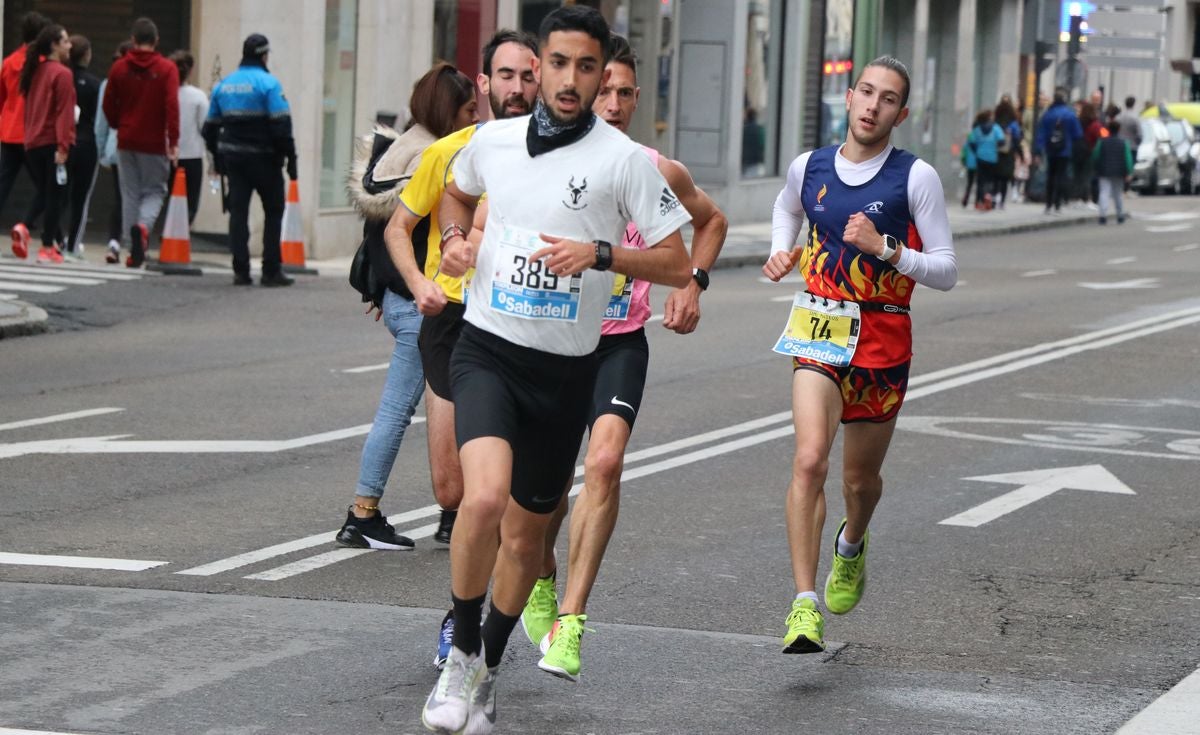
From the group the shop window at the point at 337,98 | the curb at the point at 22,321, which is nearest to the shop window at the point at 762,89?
the shop window at the point at 337,98

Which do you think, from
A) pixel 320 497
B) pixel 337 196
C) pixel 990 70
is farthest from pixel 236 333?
pixel 990 70

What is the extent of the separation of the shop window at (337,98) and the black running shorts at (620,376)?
17.3 metres

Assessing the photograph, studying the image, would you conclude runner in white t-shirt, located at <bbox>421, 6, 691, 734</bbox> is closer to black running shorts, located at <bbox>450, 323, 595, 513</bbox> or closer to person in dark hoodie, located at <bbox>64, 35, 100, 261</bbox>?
black running shorts, located at <bbox>450, 323, 595, 513</bbox>

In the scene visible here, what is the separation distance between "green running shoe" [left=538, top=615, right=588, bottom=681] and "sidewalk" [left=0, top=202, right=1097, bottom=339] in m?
9.89

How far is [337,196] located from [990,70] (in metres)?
28.3

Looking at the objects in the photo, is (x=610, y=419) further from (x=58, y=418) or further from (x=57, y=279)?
(x=57, y=279)

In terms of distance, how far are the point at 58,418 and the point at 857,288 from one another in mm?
5848

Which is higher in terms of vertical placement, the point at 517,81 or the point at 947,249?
the point at 517,81

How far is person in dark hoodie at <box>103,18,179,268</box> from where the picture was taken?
18953 millimetres

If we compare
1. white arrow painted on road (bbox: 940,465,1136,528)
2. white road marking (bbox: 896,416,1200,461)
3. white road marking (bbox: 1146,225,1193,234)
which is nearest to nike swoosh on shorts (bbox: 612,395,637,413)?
white arrow painted on road (bbox: 940,465,1136,528)

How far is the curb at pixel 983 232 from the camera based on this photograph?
25984mm

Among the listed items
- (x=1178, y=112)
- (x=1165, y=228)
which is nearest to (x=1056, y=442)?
(x=1165, y=228)

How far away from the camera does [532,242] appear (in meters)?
5.54

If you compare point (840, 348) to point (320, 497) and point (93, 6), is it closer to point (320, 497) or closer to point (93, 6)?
point (320, 497)
